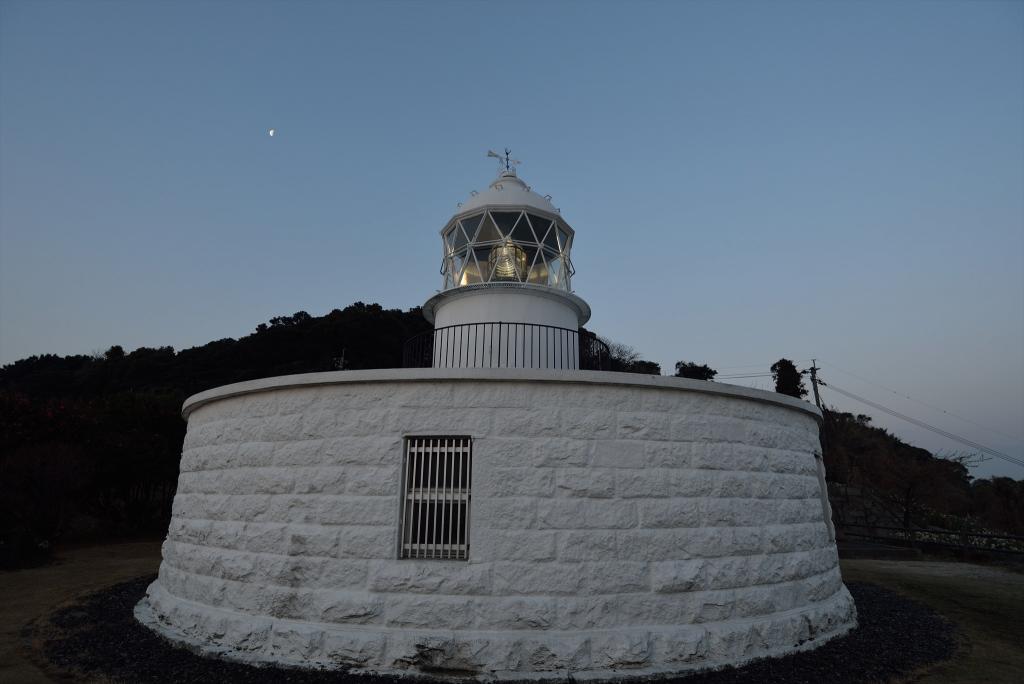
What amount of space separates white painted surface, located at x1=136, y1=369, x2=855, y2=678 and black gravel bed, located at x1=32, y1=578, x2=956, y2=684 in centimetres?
21

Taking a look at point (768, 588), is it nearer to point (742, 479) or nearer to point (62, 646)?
point (742, 479)

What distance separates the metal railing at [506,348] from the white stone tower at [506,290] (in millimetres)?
18

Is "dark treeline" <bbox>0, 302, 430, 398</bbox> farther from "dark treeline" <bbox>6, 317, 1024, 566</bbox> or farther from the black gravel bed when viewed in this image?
the black gravel bed

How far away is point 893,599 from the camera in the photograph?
365 inches

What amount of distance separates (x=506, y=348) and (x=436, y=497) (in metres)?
3.68

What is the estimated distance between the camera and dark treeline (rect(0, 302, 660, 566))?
14258 millimetres

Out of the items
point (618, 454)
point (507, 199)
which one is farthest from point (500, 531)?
point (507, 199)

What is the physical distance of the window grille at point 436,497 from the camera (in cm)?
579

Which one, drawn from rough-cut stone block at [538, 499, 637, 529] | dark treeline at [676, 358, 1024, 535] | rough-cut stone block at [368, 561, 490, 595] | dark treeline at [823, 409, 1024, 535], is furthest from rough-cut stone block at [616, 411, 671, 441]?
dark treeline at [823, 409, 1024, 535]

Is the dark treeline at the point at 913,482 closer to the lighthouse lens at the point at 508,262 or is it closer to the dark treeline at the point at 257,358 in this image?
the lighthouse lens at the point at 508,262

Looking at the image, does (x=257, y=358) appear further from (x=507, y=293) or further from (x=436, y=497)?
(x=436, y=497)

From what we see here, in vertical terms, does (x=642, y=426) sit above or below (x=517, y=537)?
above

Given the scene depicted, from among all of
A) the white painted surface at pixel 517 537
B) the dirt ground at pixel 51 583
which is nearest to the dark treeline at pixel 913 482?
the white painted surface at pixel 517 537

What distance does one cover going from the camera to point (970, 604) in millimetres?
8977
